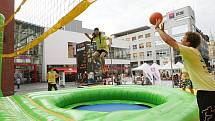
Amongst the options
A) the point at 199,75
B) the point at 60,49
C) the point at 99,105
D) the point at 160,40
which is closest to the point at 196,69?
the point at 199,75

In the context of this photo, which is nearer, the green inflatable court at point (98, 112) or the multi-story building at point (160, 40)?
the green inflatable court at point (98, 112)

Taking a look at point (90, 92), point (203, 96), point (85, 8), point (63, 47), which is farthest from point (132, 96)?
point (63, 47)

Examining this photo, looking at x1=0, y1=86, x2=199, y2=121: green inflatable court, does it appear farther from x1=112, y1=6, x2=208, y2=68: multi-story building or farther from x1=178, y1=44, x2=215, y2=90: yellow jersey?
x1=112, y1=6, x2=208, y2=68: multi-story building

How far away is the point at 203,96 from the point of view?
2.23 metres

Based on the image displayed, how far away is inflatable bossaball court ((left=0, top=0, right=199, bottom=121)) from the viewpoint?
2984mm

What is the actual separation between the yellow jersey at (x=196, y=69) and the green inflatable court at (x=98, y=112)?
0.79 meters

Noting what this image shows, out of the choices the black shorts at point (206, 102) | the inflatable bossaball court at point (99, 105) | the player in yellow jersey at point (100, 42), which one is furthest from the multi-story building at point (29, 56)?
the black shorts at point (206, 102)

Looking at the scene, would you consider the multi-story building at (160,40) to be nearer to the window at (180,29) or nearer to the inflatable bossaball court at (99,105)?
the window at (180,29)

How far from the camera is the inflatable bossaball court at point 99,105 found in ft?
9.79

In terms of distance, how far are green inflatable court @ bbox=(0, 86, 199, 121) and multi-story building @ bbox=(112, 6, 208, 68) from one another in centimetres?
3785

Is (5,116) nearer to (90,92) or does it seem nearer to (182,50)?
(182,50)

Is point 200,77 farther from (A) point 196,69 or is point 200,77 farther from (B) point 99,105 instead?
(B) point 99,105

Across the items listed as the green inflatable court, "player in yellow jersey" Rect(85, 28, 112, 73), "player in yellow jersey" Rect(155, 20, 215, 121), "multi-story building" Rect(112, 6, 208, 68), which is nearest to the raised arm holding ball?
"player in yellow jersey" Rect(155, 20, 215, 121)

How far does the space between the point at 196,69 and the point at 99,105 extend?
439 cm
